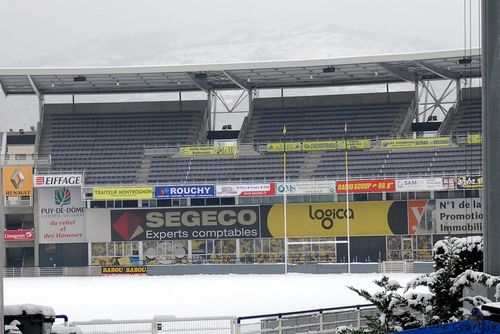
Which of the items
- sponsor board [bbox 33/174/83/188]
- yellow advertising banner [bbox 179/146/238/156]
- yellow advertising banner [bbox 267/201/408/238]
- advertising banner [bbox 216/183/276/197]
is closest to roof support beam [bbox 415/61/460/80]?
yellow advertising banner [bbox 267/201/408/238]

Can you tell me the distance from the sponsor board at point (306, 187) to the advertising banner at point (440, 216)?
13.2ft

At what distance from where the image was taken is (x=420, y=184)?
47.7 metres

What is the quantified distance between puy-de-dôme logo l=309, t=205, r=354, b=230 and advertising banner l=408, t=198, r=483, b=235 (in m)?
3.35

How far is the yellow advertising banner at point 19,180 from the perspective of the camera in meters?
50.7

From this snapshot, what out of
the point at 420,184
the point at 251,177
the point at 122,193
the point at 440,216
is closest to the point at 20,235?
the point at 122,193

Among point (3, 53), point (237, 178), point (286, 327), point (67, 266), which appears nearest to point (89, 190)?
point (67, 266)

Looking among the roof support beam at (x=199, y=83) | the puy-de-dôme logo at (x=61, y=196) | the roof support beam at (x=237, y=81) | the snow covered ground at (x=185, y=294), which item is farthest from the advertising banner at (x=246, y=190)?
the puy-de-dôme logo at (x=61, y=196)

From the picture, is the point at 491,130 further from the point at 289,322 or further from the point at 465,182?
the point at 465,182

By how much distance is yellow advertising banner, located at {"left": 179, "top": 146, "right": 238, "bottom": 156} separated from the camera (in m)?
51.6

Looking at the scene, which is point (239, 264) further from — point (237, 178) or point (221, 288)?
point (221, 288)

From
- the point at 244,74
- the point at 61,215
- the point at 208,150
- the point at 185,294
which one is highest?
the point at 244,74

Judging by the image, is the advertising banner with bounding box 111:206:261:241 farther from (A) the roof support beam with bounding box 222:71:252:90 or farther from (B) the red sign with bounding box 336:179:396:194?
(A) the roof support beam with bounding box 222:71:252:90

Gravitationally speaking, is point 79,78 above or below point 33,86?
above

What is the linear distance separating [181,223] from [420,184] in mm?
12035
